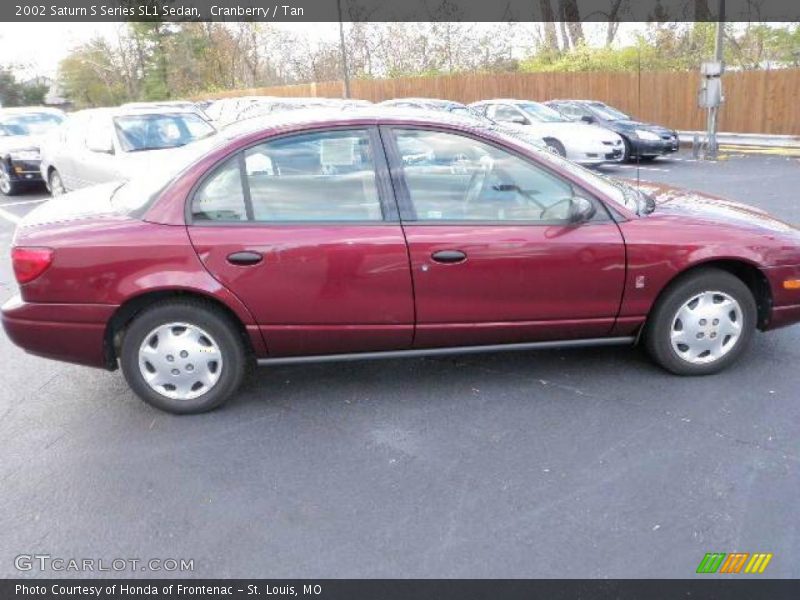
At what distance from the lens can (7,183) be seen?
462 inches

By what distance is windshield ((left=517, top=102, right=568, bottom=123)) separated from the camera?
1411cm

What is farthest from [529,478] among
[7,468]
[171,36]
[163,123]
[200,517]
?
[171,36]

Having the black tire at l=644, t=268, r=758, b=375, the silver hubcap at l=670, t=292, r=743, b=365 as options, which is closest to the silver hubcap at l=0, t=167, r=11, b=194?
the black tire at l=644, t=268, r=758, b=375

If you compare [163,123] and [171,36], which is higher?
[171,36]

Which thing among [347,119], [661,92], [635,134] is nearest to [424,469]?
[347,119]

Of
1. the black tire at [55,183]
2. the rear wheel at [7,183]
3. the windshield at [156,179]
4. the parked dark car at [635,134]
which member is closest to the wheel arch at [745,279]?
the windshield at [156,179]

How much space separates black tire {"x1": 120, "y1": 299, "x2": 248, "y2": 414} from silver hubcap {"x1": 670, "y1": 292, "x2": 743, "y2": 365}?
2.52 metres

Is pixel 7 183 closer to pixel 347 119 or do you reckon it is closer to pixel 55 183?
pixel 55 183

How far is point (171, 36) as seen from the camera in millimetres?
45375

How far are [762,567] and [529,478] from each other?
948 millimetres

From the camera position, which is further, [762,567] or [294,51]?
[294,51]

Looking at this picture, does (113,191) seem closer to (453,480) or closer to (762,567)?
(453,480)

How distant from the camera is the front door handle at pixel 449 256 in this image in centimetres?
336
